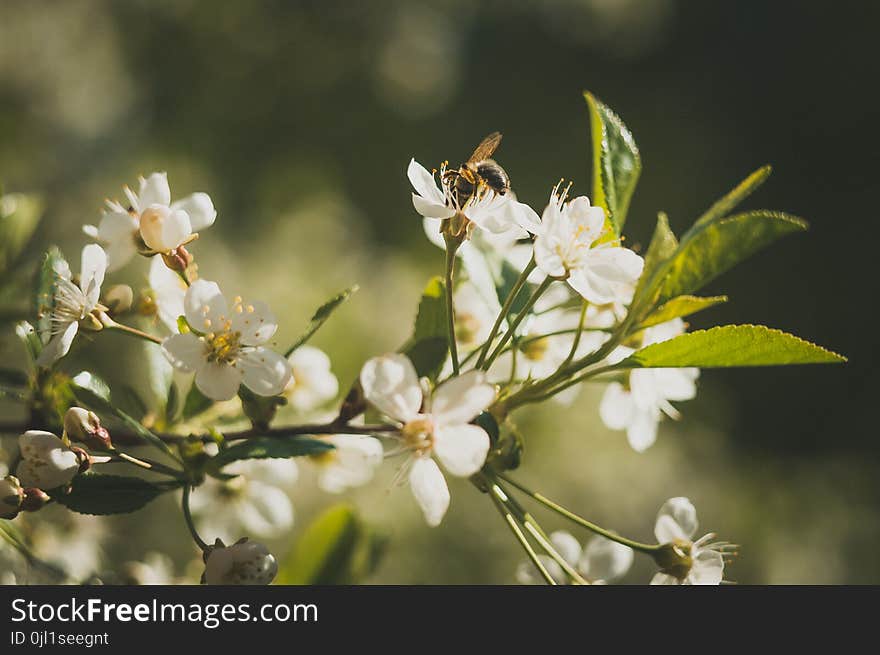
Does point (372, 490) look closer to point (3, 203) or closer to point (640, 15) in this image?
point (3, 203)

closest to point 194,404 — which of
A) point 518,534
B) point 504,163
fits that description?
point 518,534

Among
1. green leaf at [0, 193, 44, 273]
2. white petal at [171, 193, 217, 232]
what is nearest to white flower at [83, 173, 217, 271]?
white petal at [171, 193, 217, 232]

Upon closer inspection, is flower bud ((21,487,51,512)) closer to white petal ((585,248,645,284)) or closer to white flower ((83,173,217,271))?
white flower ((83,173,217,271))

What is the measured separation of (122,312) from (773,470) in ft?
9.49

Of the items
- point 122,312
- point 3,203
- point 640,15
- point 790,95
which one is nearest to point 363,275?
point 3,203

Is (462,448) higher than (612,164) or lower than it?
lower

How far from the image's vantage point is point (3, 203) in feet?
2.89

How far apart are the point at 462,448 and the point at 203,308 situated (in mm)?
215

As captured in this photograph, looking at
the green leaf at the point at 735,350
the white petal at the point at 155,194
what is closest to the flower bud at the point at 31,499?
the white petal at the point at 155,194

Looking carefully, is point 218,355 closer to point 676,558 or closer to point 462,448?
point 462,448

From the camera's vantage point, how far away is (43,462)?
1.88 feet

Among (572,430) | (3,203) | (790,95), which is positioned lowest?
(3,203)

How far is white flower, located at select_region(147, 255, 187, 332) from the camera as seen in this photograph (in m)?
0.72

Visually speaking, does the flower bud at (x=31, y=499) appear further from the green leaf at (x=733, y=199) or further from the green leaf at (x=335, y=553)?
the green leaf at (x=733, y=199)
